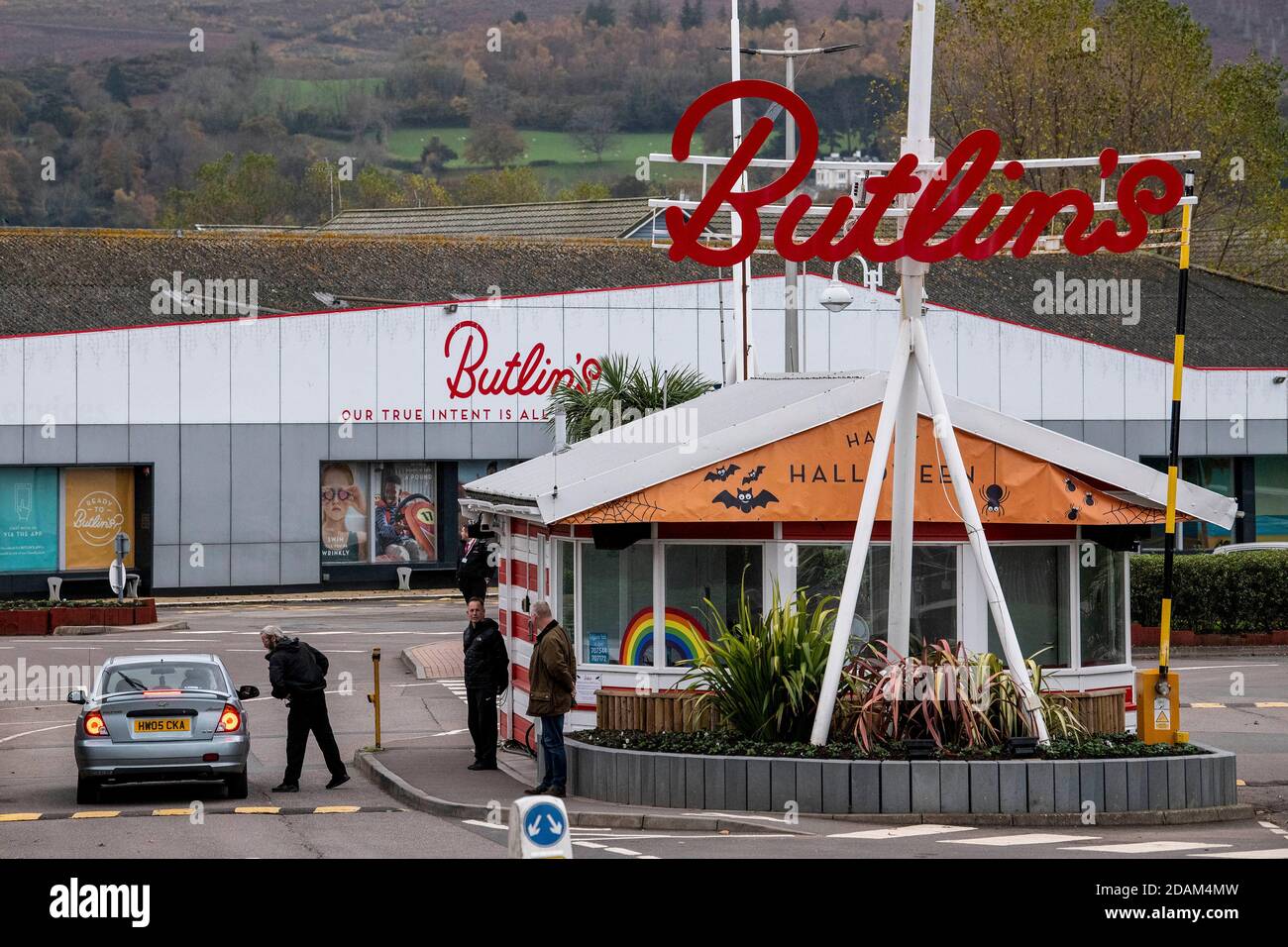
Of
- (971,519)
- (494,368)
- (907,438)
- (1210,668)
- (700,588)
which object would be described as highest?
(494,368)

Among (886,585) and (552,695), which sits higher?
(886,585)

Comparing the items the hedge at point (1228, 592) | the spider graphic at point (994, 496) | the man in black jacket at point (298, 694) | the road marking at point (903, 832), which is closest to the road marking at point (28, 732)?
the man in black jacket at point (298, 694)

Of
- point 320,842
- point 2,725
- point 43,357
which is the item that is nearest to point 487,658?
point 320,842

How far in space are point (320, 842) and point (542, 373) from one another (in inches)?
1308

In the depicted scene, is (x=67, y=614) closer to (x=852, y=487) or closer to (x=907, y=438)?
(x=852, y=487)

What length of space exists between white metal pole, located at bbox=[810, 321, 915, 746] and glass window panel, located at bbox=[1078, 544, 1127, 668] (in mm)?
2972

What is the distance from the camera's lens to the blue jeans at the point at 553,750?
17406 mm

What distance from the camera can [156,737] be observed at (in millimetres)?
18109

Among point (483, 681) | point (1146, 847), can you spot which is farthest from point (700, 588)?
point (1146, 847)

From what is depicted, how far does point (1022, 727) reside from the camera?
55.9 feet
